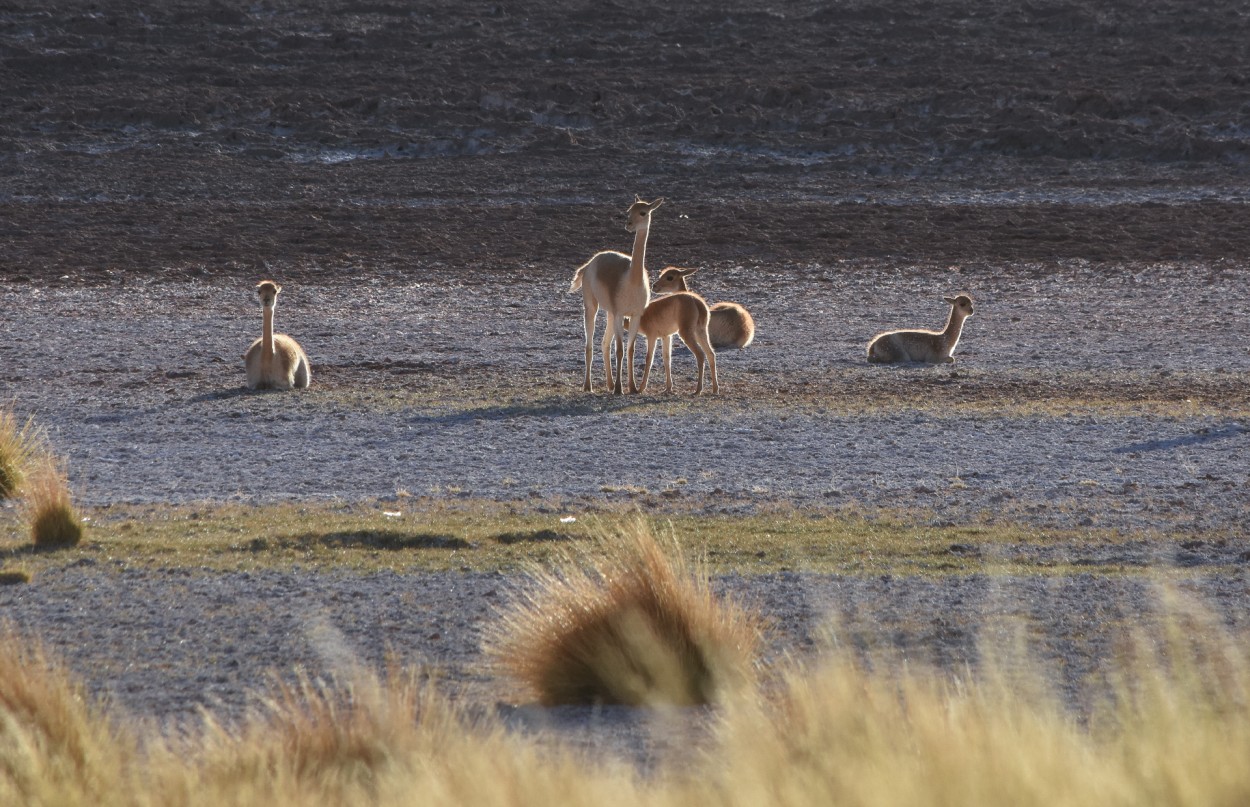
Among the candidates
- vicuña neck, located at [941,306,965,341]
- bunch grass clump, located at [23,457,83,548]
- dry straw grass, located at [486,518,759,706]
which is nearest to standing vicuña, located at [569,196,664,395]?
vicuña neck, located at [941,306,965,341]

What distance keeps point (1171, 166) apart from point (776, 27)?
59.8 ft

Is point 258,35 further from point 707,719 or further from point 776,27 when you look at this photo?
point 707,719

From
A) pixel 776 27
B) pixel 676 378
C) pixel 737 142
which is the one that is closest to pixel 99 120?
pixel 737 142

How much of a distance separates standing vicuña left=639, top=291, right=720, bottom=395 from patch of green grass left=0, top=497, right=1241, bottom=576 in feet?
18.1

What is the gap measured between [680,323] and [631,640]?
1005cm

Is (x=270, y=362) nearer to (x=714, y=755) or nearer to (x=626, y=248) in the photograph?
(x=714, y=755)

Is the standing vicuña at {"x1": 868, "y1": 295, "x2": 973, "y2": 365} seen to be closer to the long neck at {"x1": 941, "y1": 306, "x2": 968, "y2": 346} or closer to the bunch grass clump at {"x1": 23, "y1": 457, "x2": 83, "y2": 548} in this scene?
the long neck at {"x1": 941, "y1": 306, "x2": 968, "y2": 346}

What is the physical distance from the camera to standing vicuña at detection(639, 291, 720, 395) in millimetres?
16641

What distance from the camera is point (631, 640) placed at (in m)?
6.90

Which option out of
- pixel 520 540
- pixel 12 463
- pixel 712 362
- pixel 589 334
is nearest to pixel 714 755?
pixel 520 540

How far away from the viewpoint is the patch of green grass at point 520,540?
9547mm

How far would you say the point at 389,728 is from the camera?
5.67 meters

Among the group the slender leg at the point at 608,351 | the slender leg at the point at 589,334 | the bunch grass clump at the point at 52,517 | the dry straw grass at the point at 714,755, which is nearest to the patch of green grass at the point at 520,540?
the bunch grass clump at the point at 52,517

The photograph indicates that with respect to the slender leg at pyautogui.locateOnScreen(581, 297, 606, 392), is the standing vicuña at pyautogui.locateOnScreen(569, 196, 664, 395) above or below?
above
